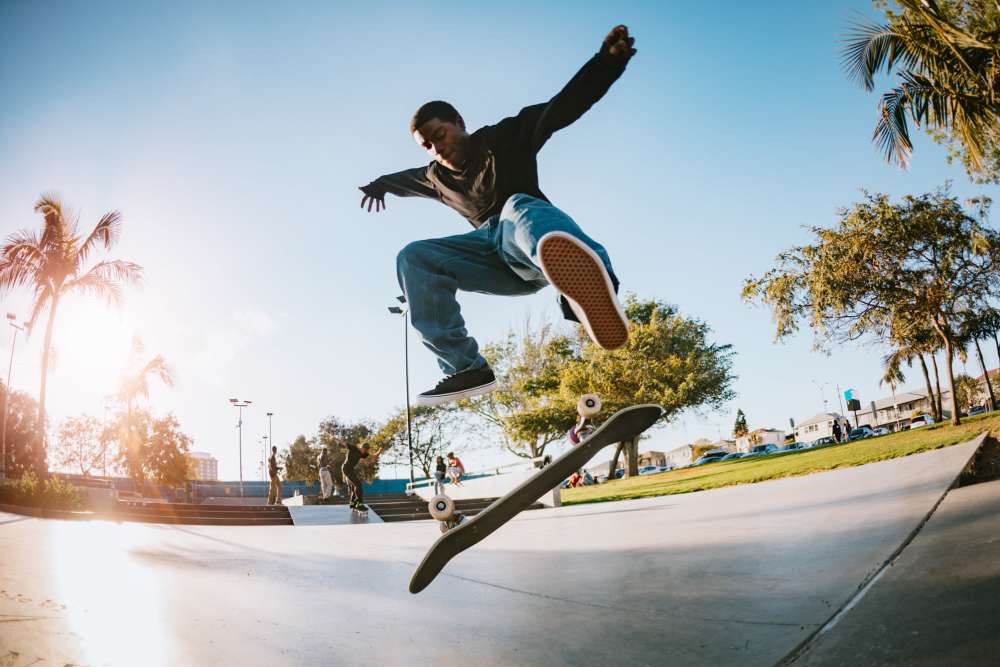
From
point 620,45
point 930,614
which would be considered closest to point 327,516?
point 620,45

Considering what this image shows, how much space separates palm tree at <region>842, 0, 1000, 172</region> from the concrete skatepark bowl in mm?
6512

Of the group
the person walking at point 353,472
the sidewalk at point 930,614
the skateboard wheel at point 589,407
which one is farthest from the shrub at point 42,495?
the sidewalk at point 930,614

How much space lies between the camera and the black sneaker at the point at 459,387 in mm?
2871

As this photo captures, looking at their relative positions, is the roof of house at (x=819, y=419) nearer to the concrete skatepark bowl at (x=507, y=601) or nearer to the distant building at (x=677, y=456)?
the distant building at (x=677, y=456)

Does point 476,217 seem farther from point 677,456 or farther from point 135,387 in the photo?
point 677,456

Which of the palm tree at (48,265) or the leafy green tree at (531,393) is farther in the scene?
the leafy green tree at (531,393)

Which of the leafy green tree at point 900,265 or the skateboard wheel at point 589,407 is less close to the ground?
the leafy green tree at point 900,265

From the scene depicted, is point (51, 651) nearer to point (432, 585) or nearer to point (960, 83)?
point (432, 585)

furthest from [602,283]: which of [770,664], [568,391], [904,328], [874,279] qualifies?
[568,391]

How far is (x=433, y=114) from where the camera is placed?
2.88m

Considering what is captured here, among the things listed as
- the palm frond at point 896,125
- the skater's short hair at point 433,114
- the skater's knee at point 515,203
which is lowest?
the skater's knee at point 515,203

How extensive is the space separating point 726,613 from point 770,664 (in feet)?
1.53

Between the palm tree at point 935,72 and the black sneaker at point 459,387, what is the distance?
292 inches

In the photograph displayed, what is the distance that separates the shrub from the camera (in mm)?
12078
